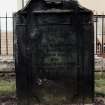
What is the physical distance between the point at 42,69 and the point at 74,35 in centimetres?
72

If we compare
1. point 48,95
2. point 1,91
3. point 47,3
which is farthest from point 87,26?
point 1,91

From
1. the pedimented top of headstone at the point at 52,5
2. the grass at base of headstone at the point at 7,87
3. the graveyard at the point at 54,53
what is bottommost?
the grass at base of headstone at the point at 7,87

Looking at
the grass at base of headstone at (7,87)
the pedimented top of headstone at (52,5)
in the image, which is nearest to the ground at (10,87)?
the grass at base of headstone at (7,87)

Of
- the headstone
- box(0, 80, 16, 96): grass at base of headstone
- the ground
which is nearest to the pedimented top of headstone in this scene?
the headstone

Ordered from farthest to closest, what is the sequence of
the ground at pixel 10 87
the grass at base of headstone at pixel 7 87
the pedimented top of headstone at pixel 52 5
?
1. the grass at base of headstone at pixel 7 87
2. the ground at pixel 10 87
3. the pedimented top of headstone at pixel 52 5

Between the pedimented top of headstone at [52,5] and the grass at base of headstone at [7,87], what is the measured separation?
1.84 m

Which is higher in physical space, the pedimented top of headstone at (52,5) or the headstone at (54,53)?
the pedimented top of headstone at (52,5)

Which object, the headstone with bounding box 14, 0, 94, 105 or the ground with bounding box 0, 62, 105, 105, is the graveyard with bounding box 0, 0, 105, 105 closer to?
the headstone with bounding box 14, 0, 94, 105

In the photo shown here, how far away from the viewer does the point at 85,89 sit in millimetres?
7160

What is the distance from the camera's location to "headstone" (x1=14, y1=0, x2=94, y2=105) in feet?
23.0

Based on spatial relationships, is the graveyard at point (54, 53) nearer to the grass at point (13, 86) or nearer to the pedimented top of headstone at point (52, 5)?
the pedimented top of headstone at point (52, 5)

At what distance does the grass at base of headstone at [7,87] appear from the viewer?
8250 millimetres

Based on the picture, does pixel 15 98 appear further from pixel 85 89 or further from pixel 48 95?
pixel 85 89

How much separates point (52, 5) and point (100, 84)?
3.00 m
